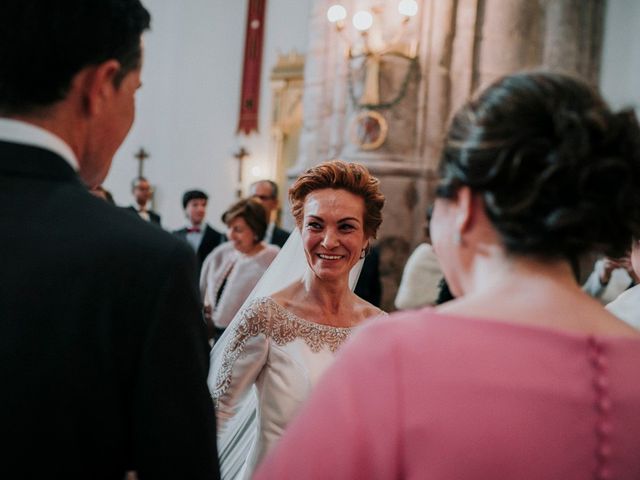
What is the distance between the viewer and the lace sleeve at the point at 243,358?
2.42 metres

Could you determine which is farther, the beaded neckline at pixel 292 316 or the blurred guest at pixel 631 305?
the beaded neckline at pixel 292 316

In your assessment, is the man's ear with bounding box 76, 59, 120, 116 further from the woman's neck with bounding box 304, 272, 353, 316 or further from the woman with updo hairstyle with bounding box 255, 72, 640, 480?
the woman's neck with bounding box 304, 272, 353, 316

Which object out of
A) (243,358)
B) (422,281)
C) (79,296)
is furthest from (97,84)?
(422,281)

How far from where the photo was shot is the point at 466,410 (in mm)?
929

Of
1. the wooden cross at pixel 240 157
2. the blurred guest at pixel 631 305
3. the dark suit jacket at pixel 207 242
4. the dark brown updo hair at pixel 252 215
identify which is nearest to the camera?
the blurred guest at pixel 631 305

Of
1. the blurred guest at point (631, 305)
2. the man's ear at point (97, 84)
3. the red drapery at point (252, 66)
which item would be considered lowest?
the blurred guest at point (631, 305)

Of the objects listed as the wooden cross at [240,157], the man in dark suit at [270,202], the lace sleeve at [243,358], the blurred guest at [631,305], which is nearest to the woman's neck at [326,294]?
the lace sleeve at [243,358]

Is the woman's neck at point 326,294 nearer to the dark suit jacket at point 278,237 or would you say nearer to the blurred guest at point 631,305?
the blurred guest at point 631,305

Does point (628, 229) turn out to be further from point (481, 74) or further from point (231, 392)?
point (481, 74)

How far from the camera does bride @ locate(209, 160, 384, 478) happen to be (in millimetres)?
2402

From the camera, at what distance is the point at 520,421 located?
0.93m

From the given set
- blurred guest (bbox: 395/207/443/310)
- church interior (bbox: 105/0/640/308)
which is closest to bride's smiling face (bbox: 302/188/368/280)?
blurred guest (bbox: 395/207/443/310)

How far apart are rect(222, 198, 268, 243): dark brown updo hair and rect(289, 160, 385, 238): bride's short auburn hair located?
2.40 metres

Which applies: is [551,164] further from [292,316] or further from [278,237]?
[278,237]
